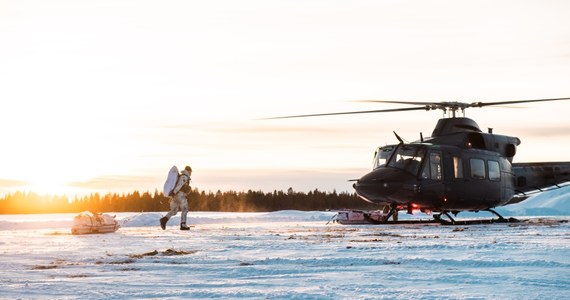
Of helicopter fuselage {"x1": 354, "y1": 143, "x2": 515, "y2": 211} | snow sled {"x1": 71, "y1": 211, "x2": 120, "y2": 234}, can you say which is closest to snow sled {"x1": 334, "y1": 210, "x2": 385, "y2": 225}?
helicopter fuselage {"x1": 354, "y1": 143, "x2": 515, "y2": 211}

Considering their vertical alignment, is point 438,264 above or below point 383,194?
below

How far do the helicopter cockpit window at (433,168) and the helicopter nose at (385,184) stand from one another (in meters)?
0.60

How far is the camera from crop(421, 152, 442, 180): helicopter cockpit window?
74.3ft

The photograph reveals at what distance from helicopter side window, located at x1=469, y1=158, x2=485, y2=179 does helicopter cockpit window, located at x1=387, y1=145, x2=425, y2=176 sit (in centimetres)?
217

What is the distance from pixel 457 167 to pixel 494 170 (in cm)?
206

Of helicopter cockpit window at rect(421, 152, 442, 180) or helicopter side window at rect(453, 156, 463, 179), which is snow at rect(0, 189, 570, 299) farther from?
helicopter side window at rect(453, 156, 463, 179)

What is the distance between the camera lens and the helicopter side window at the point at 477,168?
23.8m

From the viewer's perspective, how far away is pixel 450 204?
2336 cm

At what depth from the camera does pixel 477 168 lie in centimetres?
2391

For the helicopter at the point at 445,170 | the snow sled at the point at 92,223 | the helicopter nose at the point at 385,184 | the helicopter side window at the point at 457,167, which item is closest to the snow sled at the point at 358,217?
the helicopter at the point at 445,170

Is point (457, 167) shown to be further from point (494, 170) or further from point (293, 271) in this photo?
point (293, 271)

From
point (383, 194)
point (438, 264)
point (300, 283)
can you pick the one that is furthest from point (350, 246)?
point (383, 194)

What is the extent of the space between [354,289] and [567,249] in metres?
5.40

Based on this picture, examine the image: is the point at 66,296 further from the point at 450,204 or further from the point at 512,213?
the point at 512,213
